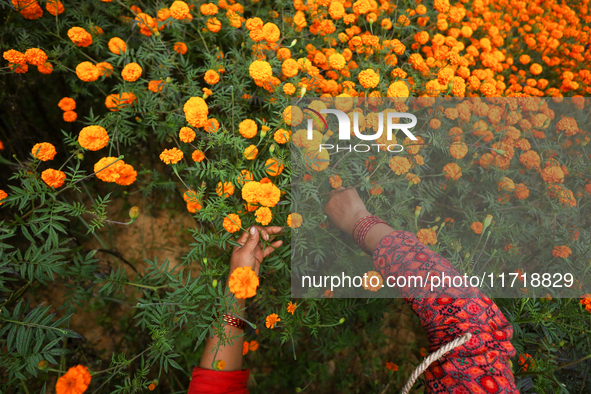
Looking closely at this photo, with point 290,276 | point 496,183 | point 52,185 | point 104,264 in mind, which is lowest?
point 104,264

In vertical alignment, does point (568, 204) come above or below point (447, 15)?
below

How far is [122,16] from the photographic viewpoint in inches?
69.5

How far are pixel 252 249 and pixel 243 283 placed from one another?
0.74ft

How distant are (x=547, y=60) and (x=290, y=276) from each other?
2.75m

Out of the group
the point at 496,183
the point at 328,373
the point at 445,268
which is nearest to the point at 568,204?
the point at 496,183

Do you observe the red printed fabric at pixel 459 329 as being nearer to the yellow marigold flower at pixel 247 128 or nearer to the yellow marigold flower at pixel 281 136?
the yellow marigold flower at pixel 281 136

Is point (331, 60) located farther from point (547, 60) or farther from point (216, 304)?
point (547, 60)

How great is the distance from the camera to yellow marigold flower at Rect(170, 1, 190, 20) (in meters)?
1.50

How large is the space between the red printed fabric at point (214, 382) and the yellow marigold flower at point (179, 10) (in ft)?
5.66

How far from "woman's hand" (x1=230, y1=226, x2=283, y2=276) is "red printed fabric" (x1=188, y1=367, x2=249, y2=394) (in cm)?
43

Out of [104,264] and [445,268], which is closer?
[445,268]

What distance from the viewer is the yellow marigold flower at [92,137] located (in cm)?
132

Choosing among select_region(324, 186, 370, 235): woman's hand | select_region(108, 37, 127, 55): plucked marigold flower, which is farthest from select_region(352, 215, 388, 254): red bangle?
select_region(108, 37, 127, 55): plucked marigold flower

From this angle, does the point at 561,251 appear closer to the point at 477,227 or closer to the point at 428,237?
the point at 477,227
